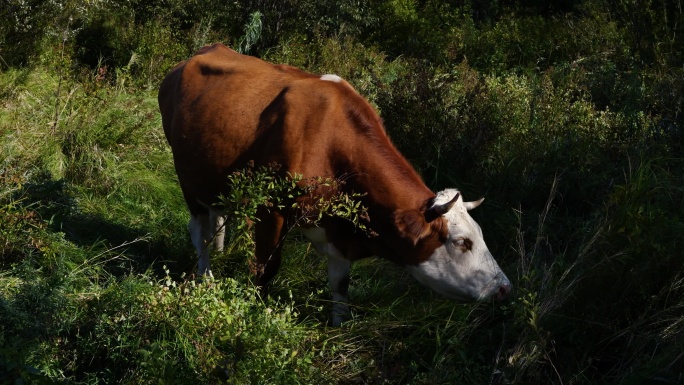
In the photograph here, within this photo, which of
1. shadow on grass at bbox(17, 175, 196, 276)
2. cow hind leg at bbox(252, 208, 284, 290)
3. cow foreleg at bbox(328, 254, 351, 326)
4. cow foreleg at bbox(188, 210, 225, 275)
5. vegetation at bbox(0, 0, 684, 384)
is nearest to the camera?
vegetation at bbox(0, 0, 684, 384)

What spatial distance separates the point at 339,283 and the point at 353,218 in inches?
27.8

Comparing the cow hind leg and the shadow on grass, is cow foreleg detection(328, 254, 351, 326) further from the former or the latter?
the shadow on grass

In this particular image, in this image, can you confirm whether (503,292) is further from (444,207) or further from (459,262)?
(444,207)

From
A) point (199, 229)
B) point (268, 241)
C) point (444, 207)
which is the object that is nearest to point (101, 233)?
point (199, 229)

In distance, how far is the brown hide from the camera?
5633 millimetres

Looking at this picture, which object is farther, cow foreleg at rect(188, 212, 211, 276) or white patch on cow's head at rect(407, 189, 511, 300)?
cow foreleg at rect(188, 212, 211, 276)

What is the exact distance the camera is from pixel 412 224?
558 centimetres

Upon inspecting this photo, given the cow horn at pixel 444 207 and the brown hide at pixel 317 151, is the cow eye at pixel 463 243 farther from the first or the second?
the cow horn at pixel 444 207

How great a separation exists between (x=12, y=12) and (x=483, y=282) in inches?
264

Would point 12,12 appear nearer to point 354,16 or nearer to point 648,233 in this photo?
point 354,16

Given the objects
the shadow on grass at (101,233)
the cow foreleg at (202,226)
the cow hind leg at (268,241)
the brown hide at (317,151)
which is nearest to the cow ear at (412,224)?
the brown hide at (317,151)

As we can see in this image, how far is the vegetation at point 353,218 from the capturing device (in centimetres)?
481

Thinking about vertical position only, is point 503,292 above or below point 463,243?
below

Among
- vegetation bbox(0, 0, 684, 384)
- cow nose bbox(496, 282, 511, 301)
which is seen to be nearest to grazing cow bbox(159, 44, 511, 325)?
cow nose bbox(496, 282, 511, 301)
